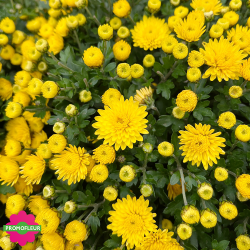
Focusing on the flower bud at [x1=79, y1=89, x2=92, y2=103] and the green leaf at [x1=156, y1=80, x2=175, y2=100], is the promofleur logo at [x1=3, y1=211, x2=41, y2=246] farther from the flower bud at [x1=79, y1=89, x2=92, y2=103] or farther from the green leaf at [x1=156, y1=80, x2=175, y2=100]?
the green leaf at [x1=156, y1=80, x2=175, y2=100]

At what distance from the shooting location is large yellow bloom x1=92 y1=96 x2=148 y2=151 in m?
1.51

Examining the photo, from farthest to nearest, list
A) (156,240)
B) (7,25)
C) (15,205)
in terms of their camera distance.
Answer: (7,25)
(15,205)
(156,240)

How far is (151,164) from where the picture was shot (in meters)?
1.87

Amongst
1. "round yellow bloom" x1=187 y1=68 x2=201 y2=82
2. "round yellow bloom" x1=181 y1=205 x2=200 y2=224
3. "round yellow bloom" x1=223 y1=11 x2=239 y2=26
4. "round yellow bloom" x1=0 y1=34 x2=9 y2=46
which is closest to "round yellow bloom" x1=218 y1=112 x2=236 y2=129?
"round yellow bloom" x1=187 y1=68 x2=201 y2=82

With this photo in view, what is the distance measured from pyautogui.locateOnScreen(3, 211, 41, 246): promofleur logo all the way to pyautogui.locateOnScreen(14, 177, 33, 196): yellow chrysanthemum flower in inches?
8.2

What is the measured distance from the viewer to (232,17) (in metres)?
1.79

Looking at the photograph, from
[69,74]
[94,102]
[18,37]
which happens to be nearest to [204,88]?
[94,102]

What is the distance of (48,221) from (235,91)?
5.13 feet

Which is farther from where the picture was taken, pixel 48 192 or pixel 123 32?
pixel 123 32

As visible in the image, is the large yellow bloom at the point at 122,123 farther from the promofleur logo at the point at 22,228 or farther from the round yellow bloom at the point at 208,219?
the promofleur logo at the point at 22,228

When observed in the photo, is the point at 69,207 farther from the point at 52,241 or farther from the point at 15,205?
the point at 15,205

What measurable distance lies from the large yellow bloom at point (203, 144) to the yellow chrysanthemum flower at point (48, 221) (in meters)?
0.99

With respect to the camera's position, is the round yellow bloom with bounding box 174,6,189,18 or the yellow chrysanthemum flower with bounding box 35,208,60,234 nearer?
the yellow chrysanthemum flower with bounding box 35,208,60,234

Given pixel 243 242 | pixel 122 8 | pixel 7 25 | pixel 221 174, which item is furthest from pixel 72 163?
pixel 7 25
